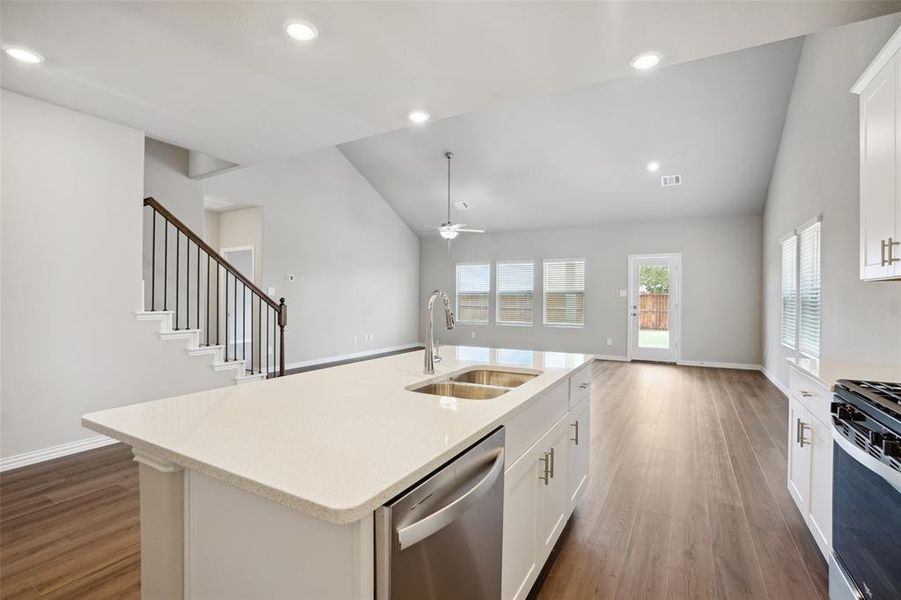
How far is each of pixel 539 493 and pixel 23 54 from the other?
151 inches

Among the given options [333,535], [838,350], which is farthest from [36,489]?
[838,350]

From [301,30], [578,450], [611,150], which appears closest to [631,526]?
[578,450]

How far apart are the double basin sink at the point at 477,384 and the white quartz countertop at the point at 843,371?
4.29ft

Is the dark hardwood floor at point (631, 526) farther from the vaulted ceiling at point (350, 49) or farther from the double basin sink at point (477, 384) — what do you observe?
the vaulted ceiling at point (350, 49)

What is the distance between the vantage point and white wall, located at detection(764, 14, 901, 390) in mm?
2715

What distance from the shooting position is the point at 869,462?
4.36ft

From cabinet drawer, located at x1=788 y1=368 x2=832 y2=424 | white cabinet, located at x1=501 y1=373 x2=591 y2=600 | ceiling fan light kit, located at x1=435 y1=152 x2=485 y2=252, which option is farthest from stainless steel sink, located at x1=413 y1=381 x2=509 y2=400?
ceiling fan light kit, located at x1=435 y1=152 x2=485 y2=252

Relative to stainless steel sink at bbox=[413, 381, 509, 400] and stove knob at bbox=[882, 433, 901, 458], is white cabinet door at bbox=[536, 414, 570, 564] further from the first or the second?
stove knob at bbox=[882, 433, 901, 458]

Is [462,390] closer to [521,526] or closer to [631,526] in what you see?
[521,526]

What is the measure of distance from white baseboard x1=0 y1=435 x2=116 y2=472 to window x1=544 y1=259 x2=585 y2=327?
24.4ft

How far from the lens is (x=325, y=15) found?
2.13 meters

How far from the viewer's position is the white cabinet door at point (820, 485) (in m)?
1.79

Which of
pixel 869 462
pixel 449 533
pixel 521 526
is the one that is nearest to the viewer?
pixel 449 533

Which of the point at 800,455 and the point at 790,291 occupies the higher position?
the point at 790,291
